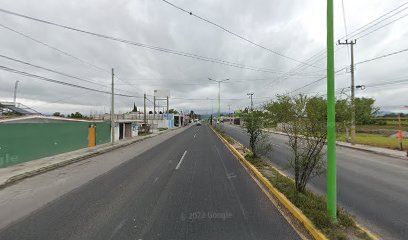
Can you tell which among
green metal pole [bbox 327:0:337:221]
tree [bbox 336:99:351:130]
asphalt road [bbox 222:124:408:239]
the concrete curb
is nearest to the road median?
the concrete curb

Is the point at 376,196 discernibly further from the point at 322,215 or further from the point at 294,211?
the point at 322,215

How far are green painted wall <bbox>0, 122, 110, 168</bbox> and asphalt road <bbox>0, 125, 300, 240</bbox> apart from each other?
6724 millimetres

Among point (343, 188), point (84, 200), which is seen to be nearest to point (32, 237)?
point (84, 200)

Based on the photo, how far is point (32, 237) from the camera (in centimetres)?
498

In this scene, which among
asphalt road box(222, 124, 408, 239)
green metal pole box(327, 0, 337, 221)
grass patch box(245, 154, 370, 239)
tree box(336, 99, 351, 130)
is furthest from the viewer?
tree box(336, 99, 351, 130)

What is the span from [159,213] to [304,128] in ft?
13.2

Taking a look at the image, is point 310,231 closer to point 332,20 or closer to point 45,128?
point 332,20

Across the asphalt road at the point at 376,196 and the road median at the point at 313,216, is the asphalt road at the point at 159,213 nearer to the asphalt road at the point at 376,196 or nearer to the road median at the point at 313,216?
the road median at the point at 313,216

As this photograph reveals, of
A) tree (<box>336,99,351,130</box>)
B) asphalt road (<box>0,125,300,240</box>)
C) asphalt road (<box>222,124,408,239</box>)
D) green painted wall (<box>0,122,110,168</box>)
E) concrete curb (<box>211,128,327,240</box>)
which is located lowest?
asphalt road (<box>0,125,300,240</box>)

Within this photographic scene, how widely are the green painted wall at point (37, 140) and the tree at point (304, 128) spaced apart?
42.8 ft

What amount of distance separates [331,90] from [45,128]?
1721 cm

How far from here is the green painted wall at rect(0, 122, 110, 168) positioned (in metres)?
13.4

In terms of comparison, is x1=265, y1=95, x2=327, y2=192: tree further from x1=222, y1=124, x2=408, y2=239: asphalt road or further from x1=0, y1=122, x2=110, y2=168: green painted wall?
x1=0, y1=122, x2=110, y2=168: green painted wall

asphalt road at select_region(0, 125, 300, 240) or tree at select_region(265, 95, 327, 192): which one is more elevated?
tree at select_region(265, 95, 327, 192)
